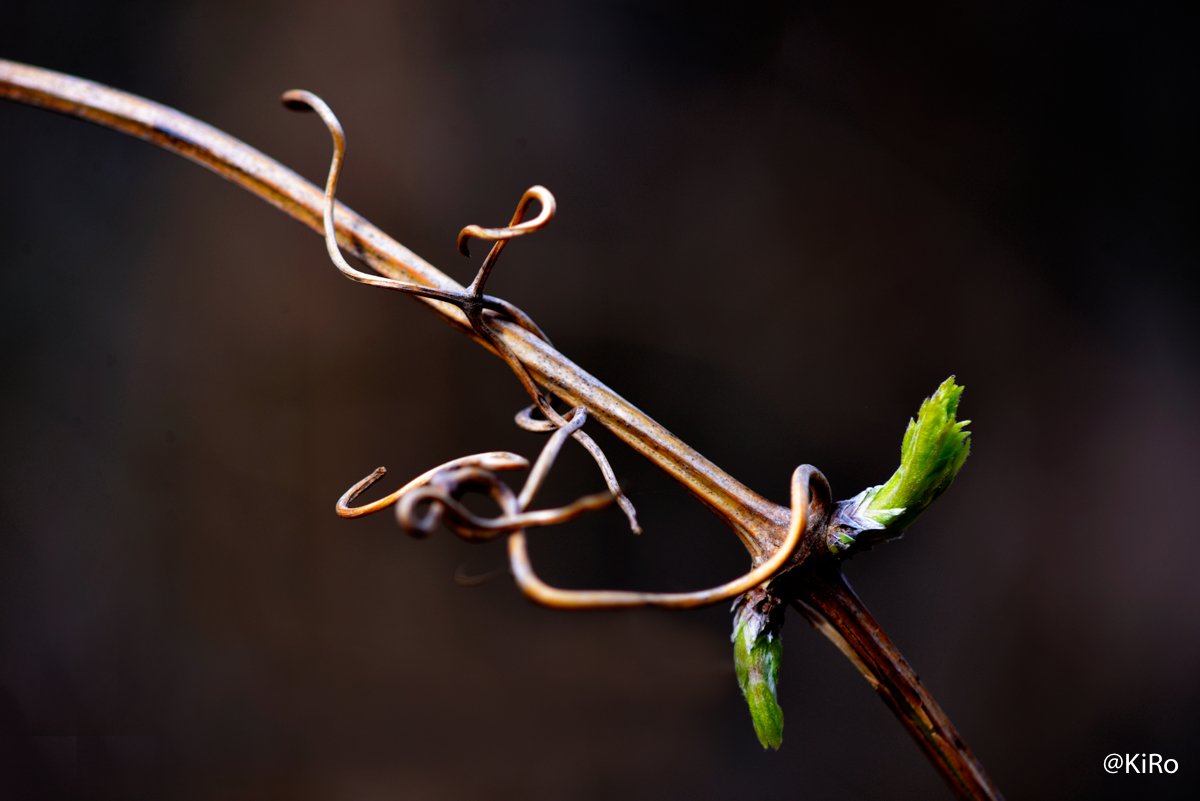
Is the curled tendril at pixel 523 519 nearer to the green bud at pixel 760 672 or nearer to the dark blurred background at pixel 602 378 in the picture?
the green bud at pixel 760 672

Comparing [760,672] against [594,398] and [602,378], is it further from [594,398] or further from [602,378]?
[602,378]

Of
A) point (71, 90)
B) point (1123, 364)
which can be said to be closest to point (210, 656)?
point (71, 90)

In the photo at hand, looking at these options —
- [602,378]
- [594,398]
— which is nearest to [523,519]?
[594,398]

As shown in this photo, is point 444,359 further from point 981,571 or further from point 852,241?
point 981,571

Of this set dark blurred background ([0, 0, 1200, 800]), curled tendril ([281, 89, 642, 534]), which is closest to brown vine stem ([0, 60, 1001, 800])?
curled tendril ([281, 89, 642, 534])

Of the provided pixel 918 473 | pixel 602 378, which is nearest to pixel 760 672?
pixel 918 473

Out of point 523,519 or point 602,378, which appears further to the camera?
point 602,378
